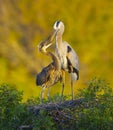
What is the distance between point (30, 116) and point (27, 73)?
15838mm

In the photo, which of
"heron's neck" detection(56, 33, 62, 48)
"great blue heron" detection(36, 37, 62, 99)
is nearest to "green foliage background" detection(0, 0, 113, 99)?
"heron's neck" detection(56, 33, 62, 48)

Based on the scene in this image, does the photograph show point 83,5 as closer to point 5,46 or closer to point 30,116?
point 5,46

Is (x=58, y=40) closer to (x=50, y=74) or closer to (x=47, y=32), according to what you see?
(x=50, y=74)

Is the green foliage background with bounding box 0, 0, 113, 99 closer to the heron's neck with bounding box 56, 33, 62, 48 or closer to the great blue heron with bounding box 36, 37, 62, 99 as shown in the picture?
the heron's neck with bounding box 56, 33, 62, 48

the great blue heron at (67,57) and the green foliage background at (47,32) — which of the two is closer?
the great blue heron at (67,57)

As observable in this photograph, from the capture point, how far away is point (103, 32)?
28.5 metres

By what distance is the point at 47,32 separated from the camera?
27953 mm

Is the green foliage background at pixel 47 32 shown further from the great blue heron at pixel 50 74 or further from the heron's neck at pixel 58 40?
the great blue heron at pixel 50 74

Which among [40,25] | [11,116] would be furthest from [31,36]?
[11,116]

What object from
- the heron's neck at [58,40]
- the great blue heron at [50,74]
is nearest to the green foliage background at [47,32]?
the heron's neck at [58,40]

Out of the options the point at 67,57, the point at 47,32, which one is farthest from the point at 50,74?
the point at 47,32

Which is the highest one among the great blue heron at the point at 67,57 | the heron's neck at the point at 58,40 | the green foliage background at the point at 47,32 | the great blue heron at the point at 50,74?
the green foliage background at the point at 47,32

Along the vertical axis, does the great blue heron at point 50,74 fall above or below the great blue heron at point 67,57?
below

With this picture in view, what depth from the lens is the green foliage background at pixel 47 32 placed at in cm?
2720
